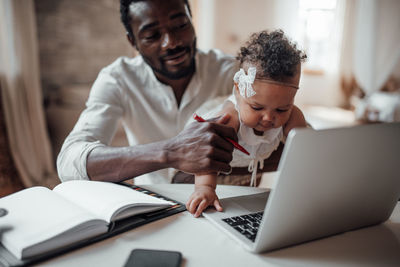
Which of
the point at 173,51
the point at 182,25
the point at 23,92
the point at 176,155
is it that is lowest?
the point at 23,92

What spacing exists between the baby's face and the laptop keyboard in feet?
1.12

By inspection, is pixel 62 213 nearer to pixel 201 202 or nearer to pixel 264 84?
pixel 201 202

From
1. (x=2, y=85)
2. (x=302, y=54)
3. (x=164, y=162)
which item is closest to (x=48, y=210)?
(x=164, y=162)

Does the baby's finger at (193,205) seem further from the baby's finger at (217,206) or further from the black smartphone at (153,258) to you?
the black smartphone at (153,258)

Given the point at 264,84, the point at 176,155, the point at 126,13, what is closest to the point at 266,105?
the point at 264,84

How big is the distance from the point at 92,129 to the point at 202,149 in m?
0.55

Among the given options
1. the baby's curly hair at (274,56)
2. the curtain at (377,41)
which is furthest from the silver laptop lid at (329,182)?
the curtain at (377,41)

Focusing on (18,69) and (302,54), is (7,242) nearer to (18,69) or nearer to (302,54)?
(302,54)

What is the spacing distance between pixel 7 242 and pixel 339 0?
5424mm

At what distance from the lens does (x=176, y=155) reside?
97cm

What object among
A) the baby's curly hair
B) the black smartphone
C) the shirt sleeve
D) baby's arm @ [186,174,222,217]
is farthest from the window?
the black smartphone

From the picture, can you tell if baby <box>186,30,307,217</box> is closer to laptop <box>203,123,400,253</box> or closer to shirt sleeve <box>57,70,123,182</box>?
laptop <box>203,123,400,253</box>

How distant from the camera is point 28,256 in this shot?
0.61 m

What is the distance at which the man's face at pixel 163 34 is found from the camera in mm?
1340
